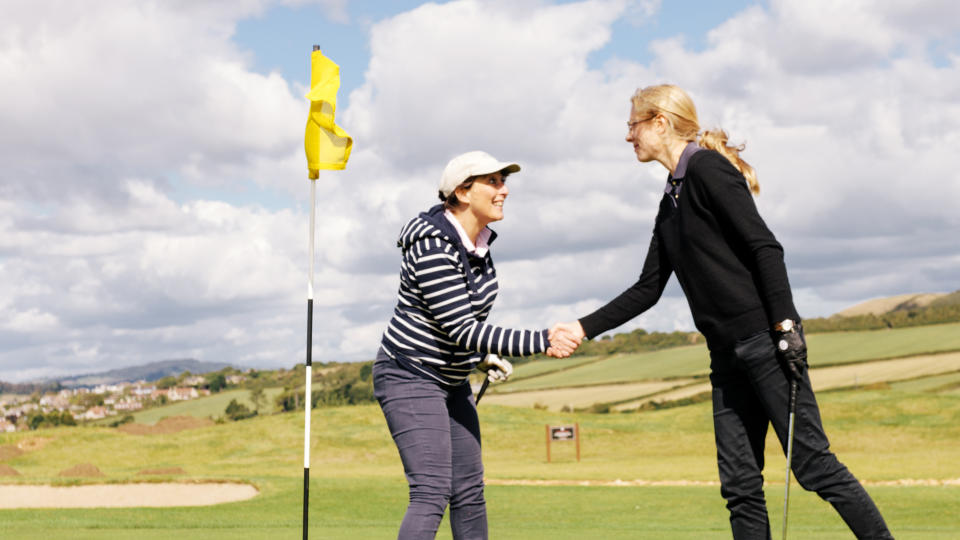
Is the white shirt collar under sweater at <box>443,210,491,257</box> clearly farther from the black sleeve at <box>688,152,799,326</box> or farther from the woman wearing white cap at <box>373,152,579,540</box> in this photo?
the black sleeve at <box>688,152,799,326</box>

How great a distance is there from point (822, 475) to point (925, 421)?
2368 centimetres

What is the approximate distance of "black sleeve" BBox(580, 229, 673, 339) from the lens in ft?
16.3

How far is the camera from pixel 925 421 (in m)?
25.4

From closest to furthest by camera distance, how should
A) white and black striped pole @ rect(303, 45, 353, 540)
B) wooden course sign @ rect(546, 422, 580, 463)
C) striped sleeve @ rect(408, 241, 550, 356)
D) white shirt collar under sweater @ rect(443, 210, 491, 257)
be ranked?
striped sleeve @ rect(408, 241, 550, 356) → white shirt collar under sweater @ rect(443, 210, 491, 257) → white and black striped pole @ rect(303, 45, 353, 540) → wooden course sign @ rect(546, 422, 580, 463)

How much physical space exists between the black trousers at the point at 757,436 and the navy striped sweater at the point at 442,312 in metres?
0.89

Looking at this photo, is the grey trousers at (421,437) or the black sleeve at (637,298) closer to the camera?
the grey trousers at (421,437)

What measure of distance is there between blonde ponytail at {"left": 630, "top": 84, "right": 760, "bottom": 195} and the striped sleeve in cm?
113

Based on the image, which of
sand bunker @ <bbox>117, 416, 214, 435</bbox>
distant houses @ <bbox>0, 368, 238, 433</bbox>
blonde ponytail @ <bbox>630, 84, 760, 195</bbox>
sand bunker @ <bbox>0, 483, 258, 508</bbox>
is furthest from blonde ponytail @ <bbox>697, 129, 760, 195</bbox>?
distant houses @ <bbox>0, 368, 238, 433</bbox>

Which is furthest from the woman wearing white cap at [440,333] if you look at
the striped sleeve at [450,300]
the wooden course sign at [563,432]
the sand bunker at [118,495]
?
the wooden course sign at [563,432]

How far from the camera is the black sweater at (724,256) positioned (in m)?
4.17

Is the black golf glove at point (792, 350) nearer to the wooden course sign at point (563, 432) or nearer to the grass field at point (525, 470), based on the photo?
the grass field at point (525, 470)

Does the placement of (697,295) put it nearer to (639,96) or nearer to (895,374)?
(639,96)

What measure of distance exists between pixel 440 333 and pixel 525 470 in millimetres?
16869

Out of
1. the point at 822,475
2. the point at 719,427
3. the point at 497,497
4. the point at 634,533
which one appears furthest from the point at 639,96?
the point at 497,497
